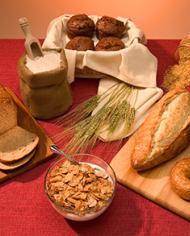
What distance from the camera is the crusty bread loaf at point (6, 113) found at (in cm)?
114

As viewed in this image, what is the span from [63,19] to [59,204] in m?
0.81

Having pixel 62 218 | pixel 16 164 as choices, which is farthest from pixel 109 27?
pixel 62 218

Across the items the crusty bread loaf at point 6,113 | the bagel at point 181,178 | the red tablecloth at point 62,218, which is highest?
the crusty bread loaf at point 6,113

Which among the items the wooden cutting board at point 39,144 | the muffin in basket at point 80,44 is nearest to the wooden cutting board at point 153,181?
the wooden cutting board at point 39,144

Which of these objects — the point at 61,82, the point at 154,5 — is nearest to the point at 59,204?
the point at 61,82

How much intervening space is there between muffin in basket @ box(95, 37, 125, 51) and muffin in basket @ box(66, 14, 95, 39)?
0.10m

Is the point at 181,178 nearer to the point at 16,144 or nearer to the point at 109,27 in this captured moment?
the point at 16,144

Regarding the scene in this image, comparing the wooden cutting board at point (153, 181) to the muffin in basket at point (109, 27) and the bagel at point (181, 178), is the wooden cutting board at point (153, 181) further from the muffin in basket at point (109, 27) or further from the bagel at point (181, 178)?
the muffin in basket at point (109, 27)

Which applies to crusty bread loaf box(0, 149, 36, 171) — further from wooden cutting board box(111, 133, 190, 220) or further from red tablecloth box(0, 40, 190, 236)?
wooden cutting board box(111, 133, 190, 220)

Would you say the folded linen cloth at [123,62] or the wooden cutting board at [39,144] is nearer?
the wooden cutting board at [39,144]

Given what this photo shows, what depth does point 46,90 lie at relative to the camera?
119cm

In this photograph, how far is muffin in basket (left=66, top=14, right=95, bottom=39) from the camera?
1.43 m

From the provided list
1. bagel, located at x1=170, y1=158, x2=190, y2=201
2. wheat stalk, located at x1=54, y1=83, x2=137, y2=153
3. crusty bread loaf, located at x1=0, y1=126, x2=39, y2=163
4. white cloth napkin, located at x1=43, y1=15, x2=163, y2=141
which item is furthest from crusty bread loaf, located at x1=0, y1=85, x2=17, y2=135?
bagel, located at x1=170, y1=158, x2=190, y2=201

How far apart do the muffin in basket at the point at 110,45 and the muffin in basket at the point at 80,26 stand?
0.33 feet
